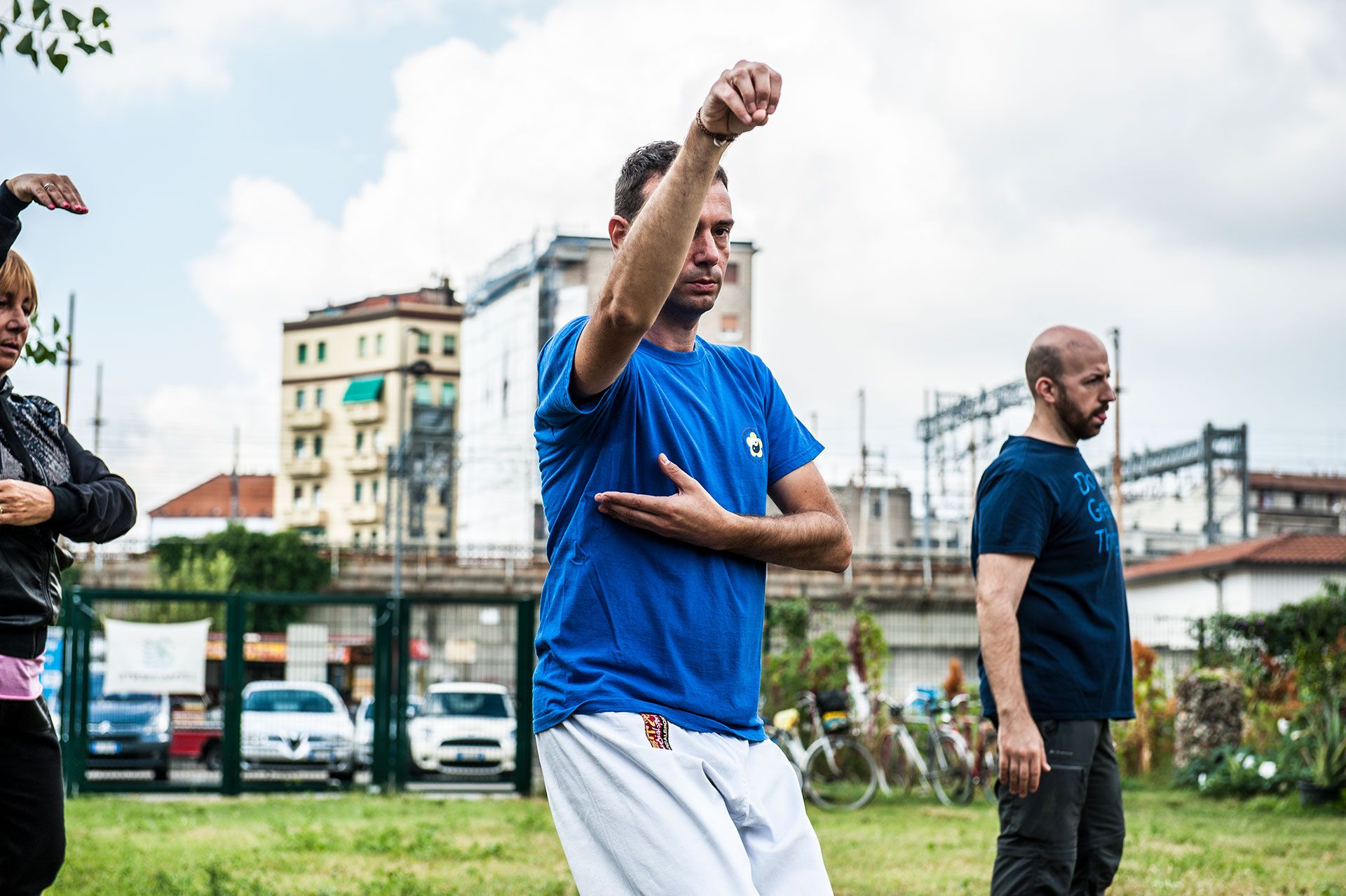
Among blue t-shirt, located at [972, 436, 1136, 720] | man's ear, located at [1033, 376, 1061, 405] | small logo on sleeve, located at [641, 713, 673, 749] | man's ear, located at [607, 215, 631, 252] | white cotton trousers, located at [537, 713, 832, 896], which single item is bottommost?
white cotton trousers, located at [537, 713, 832, 896]

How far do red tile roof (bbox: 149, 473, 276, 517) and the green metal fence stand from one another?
319 feet

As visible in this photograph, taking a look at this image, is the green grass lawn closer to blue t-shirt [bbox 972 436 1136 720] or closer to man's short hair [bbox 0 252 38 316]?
blue t-shirt [bbox 972 436 1136 720]

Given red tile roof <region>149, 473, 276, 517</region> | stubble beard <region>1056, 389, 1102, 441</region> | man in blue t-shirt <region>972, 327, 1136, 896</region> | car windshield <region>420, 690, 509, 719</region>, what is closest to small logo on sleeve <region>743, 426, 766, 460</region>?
man in blue t-shirt <region>972, 327, 1136, 896</region>

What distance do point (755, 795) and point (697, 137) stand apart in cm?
118

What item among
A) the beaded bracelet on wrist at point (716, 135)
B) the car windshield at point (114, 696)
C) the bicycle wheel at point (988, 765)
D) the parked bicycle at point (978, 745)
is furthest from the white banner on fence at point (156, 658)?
the beaded bracelet on wrist at point (716, 135)

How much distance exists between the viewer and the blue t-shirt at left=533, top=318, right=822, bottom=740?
2.51 meters

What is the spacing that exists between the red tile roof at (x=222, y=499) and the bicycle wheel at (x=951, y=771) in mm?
100256

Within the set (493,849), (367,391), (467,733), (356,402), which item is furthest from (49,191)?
(356,402)

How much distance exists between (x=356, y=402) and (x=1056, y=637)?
9683 centimetres

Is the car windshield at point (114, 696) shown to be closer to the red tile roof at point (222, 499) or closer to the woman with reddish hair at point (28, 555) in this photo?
the woman with reddish hair at point (28, 555)

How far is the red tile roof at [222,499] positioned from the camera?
110750 mm

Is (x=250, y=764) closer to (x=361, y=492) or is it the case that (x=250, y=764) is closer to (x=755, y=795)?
(x=755, y=795)

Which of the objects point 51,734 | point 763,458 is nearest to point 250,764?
point 51,734

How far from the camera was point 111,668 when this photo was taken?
1509 cm
